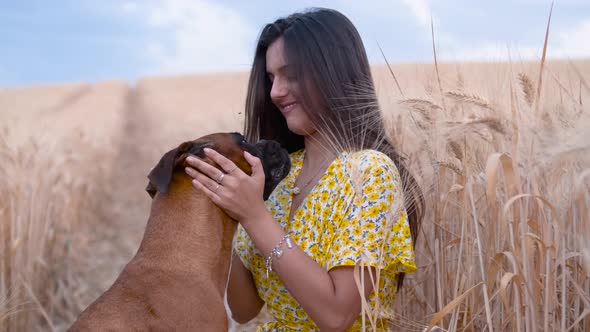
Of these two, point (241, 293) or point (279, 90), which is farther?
point (241, 293)

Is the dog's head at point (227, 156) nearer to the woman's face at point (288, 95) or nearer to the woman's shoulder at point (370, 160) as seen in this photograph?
the woman's face at point (288, 95)

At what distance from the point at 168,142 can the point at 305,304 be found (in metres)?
16.3

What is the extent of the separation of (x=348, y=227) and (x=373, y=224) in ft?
0.42

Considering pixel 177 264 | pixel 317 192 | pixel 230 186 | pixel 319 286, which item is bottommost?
pixel 319 286

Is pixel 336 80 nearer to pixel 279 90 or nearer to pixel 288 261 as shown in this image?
pixel 279 90

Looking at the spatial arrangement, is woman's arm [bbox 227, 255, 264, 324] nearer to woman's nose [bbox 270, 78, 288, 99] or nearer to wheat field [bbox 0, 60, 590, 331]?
wheat field [bbox 0, 60, 590, 331]

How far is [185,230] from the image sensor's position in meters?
3.18

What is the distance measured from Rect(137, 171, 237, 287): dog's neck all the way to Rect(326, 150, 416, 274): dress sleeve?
1.94 feet

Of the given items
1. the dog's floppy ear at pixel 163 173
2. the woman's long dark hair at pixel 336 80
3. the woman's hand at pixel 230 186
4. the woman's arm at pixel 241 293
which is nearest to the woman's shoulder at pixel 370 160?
the woman's long dark hair at pixel 336 80

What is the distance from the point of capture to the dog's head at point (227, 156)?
10.0 feet

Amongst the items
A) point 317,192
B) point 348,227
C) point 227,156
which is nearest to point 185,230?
point 227,156

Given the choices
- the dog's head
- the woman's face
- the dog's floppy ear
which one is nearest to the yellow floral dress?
the dog's head

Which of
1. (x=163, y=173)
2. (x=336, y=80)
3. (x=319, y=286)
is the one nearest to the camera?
(x=319, y=286)

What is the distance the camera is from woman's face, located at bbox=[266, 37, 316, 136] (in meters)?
3.58
